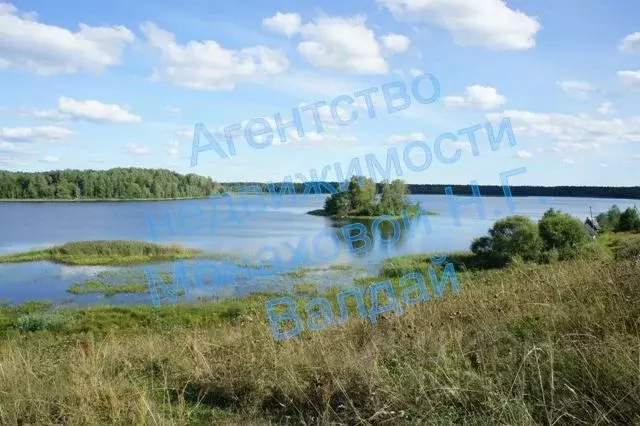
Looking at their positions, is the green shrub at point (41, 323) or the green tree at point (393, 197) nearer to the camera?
the green shrub at point (41, 323)

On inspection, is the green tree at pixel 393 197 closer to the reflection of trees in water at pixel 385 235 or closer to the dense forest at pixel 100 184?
the reflection of trees in water at pixel 385 235

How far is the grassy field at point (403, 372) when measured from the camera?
3.15 meters

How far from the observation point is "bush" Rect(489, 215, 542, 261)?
35969 millimetres

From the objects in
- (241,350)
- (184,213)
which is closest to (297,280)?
(241,350)

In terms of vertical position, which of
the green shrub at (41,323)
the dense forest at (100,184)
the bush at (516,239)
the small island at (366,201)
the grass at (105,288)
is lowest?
the grass at (105,288)

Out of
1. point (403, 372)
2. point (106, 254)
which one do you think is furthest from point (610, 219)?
point (403, 372)

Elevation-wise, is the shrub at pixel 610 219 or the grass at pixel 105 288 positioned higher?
the shrub at pixel 610 219

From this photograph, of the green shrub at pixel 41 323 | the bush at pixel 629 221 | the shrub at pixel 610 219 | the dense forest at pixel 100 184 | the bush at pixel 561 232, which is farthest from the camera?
the dense forest at pixel 100 184

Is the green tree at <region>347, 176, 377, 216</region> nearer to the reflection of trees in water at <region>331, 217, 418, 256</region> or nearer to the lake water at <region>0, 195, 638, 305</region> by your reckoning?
the reflection of trees in water at <region>331, 217, 418, 256</region>

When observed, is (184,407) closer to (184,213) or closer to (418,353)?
(418,353)

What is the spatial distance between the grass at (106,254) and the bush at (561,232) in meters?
25.8

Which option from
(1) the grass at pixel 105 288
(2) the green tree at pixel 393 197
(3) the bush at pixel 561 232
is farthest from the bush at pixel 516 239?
(2) the green tree at pixel 393 197

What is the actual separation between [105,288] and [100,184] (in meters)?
109

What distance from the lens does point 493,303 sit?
5.17m
